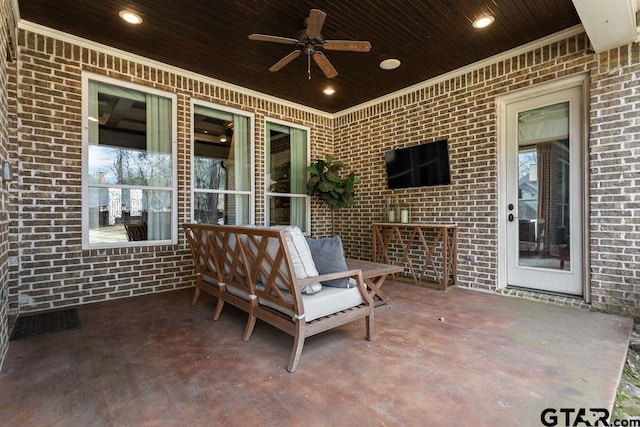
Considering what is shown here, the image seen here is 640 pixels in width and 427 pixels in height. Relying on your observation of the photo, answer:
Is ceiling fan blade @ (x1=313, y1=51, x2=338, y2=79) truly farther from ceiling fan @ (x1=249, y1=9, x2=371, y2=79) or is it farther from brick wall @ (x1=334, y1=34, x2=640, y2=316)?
brick wall @ (x1=334, y1=34, x2=640, y2=316)

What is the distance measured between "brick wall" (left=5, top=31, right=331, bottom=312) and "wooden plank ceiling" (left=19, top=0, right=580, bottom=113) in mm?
280

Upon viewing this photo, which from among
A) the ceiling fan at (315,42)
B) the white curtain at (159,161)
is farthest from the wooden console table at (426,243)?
the white curtain at (159,161)

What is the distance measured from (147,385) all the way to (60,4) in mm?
3391

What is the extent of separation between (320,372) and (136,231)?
122 inches

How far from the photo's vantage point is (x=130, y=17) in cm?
302

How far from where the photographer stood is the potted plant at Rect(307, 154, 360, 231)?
5.31 metres

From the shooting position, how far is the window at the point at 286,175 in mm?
5320

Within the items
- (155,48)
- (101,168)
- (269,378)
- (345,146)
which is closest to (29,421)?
(269,378)

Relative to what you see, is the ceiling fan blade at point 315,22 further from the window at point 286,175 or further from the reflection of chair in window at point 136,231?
the reflection of chair in window at point 136,231

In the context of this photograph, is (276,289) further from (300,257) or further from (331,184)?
(331,184)

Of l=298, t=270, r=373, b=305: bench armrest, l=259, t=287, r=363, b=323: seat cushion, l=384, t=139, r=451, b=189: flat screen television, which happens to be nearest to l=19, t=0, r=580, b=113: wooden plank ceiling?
l=384, t=139, r=451, b=189: flat screen television

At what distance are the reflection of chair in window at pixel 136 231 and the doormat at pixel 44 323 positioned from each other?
995 millimetres

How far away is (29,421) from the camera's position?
1518 millimetres

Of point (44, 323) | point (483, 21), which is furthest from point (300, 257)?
point (483, 21)
